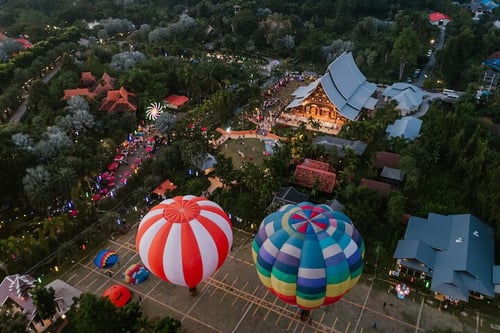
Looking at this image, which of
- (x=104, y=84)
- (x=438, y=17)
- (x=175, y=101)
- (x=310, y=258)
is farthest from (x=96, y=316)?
(x=438, y=17)

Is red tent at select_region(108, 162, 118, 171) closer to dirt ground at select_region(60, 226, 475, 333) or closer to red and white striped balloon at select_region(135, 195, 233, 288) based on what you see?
dirt ground at select_region(60, 226, 475, 333)

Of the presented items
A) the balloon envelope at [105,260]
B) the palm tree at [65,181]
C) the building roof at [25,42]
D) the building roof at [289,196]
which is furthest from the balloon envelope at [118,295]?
the building roof at [25,42]

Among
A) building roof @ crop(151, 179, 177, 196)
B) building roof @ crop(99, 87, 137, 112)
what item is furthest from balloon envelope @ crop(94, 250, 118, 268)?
building roof @ crop(99, 87, 137, 112)

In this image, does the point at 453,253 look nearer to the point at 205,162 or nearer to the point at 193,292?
the point at 193,292

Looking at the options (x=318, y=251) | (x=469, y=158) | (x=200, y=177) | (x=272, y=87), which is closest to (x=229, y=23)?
(x=272, y=87)

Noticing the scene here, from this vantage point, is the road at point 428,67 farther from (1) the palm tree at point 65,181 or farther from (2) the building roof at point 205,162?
(1) the palm tree at point 65,181

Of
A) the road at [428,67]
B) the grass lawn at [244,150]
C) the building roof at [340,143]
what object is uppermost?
the building roof at [340,143]
